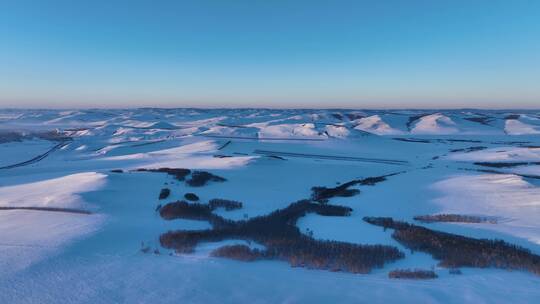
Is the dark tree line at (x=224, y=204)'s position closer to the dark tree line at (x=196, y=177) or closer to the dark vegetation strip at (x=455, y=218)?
the dark tree line at (x=196, y=177)

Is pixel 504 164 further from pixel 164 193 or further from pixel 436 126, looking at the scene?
pixel 436 126

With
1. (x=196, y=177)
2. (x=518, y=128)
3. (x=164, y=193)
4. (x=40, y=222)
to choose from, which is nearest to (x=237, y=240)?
(x=40, y=222)

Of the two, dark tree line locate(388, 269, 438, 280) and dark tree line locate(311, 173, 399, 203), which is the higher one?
dark tree line locate(388, 269, 438, 280)

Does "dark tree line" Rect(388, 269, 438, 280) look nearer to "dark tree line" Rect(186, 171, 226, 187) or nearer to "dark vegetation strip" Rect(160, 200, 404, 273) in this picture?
"dark vegetation strip" Rect(160, 200, 404, 273)

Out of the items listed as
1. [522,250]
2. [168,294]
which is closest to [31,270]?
[168,294]

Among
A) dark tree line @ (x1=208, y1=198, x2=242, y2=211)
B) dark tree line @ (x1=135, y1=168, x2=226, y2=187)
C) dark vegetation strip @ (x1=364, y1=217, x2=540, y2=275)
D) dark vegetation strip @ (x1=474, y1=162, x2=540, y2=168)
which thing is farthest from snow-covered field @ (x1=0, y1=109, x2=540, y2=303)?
dark tree line @ (x1=135, y1=168, x2=226, y2=187)

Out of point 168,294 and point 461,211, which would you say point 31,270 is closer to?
point 168,294

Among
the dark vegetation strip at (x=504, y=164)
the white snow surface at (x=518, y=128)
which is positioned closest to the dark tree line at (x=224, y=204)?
the dark vegetation strip at (x=504, y=164)
